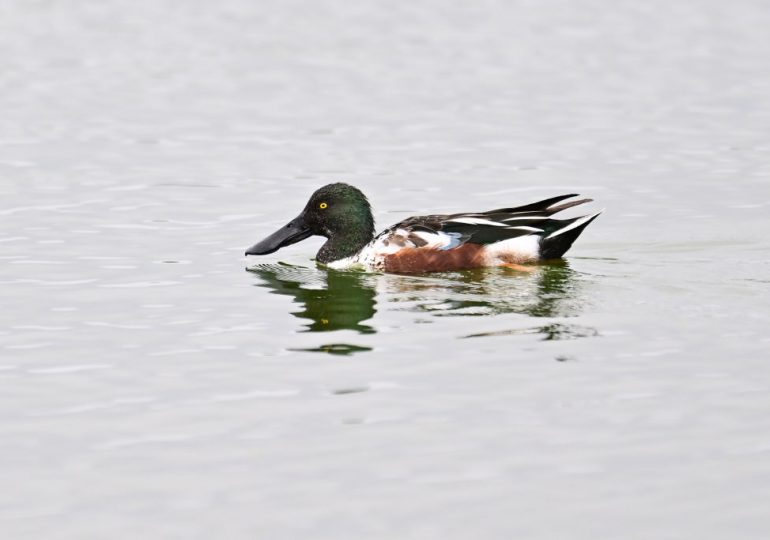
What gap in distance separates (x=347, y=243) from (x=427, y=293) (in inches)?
71.0

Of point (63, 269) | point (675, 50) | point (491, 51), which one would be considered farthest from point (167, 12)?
point (63, 269)

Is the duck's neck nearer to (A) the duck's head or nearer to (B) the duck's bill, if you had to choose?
(A) the duck's head

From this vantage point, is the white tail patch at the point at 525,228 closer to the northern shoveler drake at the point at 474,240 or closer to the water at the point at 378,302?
the northern shoveler drake at the point at 474,240

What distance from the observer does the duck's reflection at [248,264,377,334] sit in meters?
11.0

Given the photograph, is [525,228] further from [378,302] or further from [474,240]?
[378,302]

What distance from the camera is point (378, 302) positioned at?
1174 centimetres

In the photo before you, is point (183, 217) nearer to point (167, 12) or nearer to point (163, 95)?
point (163, 95)

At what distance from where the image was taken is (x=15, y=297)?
11750mm

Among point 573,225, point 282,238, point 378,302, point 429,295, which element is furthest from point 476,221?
point 282,238

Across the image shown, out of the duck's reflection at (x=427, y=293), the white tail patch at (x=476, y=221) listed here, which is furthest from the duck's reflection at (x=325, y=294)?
the white tail patch at (x=476, y=221)

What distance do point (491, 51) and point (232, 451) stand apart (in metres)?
18.4

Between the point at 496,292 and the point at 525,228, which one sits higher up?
the point at 525,228

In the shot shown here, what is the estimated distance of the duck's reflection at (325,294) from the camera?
11047 millimetres

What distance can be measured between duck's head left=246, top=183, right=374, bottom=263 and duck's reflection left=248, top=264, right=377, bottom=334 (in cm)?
23
